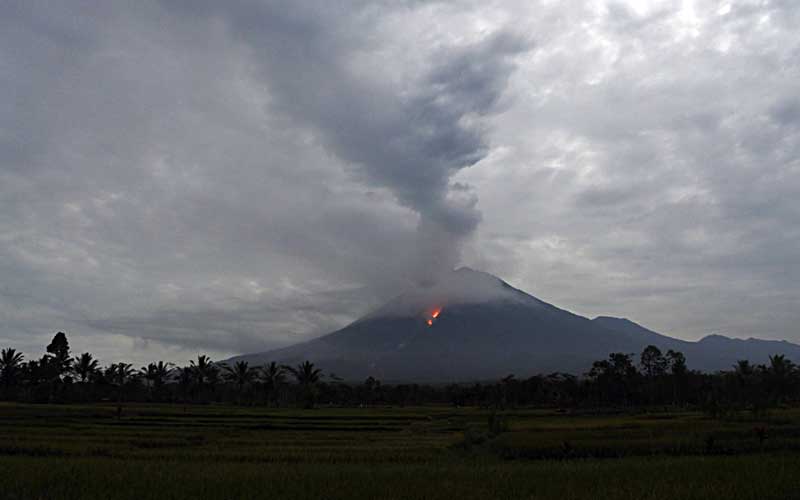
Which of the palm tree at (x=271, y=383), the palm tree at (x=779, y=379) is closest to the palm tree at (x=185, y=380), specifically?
the palm tree at (x=271, y=383)

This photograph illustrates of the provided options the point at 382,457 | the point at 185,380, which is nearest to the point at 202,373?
the point at 185,380

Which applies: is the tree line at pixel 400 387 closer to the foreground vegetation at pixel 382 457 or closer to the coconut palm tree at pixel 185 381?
the coconut palm tree at pixel 185 381

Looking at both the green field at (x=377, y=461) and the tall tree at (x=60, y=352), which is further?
the tall tree at (x=60, y=352)

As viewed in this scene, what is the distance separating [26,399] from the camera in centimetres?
7400

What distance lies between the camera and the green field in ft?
51.2

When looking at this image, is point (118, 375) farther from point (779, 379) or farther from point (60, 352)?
point (779, 379)

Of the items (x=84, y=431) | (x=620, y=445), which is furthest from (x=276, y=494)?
(x=84, y=431)

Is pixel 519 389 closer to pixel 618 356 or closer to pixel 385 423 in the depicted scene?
pixel 618 356

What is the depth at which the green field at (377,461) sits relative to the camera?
615 inches

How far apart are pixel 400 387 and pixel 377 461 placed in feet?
238

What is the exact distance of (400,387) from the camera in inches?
3777

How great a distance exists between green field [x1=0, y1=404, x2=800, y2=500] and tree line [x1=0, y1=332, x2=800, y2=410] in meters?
37.9

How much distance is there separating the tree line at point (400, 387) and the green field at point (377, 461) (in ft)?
124

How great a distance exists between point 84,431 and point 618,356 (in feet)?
233
